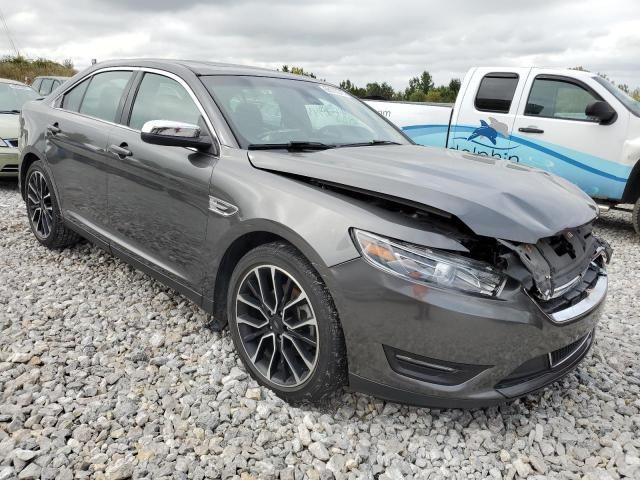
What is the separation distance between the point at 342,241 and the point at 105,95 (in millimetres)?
2616

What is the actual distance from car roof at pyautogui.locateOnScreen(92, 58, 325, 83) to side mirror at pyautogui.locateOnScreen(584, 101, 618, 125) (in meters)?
3.96

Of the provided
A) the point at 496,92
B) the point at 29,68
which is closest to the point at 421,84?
the point at 496,92

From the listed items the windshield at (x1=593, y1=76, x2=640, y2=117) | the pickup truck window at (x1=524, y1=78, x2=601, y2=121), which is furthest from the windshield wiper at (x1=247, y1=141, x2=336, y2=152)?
the windshield at (x1=593, y1=76, x2=640, y2=117)

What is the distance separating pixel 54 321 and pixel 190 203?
1272 millimetres

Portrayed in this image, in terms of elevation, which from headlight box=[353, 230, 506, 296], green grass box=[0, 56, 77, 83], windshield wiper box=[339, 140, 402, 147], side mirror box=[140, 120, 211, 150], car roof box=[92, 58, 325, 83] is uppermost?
car roof box=[92, 58, 325, 83]

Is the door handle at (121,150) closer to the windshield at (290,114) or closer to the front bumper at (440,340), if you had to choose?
the windshield at (290,114)

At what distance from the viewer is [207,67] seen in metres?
3.30

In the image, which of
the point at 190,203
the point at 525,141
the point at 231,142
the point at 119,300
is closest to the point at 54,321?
the point at 119,300

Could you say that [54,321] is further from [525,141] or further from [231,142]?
[525,141]

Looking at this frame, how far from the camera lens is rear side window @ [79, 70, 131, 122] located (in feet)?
12.0

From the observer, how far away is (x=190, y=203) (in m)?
2.84

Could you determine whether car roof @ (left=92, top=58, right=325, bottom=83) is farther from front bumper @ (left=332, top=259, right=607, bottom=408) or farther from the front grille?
the front grille

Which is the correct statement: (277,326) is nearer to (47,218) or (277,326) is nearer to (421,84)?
(47,218)

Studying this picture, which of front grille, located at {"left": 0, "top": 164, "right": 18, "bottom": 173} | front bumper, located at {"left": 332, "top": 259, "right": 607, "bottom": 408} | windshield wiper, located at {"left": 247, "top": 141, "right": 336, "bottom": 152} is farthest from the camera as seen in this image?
front grille, located at {"left": 0, "top": 164, "right": 18, "bottom": 173}
